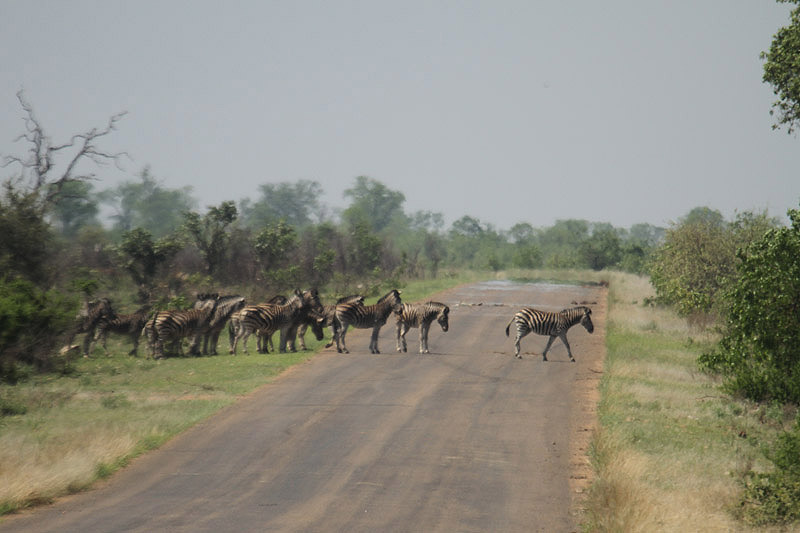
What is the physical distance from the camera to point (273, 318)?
2780cm

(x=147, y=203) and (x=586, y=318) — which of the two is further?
(x=147, y=203)

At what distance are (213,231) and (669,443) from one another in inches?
1362

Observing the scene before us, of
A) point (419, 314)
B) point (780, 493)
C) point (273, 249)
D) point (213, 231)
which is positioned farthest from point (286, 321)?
point (273, 249)

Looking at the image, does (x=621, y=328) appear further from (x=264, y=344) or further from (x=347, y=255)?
(x=347, y=255)

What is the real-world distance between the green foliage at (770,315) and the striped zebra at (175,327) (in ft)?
54.9

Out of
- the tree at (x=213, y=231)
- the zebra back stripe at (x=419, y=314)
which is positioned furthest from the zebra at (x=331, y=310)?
the tree at (x=213, y=231)

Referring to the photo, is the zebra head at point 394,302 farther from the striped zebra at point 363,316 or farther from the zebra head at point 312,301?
the zebra head at point 312,301

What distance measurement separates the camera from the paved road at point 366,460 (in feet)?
39.0

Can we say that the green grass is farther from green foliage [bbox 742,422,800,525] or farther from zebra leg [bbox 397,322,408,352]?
green foliage [bbox 742,422,800,525]

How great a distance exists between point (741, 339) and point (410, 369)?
10.0 m

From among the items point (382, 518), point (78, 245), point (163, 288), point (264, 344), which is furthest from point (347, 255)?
point (382, 518)

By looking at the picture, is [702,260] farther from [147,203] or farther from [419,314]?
[147,203]

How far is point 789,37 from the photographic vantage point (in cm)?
2312

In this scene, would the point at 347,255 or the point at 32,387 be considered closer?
the point at 32,387
